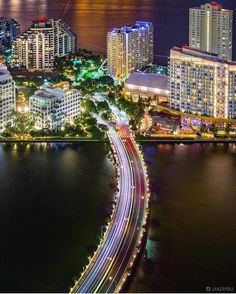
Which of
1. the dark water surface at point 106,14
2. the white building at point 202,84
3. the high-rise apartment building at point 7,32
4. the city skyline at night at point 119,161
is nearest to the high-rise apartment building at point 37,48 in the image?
the city skyline at night at point 119,161

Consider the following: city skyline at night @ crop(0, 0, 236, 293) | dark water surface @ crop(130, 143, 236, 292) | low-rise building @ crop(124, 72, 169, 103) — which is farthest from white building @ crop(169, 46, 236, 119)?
dark water surface @ crop(130, 143, 236, 292)

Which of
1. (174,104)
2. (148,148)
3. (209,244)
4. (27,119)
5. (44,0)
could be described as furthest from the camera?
(44,0)

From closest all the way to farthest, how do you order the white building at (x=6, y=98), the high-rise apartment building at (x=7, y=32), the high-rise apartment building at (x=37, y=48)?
the white building at (x=6, y=98)
the high-rise apartment building at (x=37, y=48)
the high-rise apartment building at (x=7, y=32)

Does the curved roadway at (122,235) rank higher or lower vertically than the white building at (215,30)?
lower

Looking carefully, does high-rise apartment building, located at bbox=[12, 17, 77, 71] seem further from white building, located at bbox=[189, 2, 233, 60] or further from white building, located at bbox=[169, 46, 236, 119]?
white building, located at bbox=[169, 46, 236, 119]

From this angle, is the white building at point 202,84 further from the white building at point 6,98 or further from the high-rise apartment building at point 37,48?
the high-rise apartment building at point 37,48

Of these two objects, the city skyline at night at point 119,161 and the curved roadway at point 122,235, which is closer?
the curved roadway at point 122,235

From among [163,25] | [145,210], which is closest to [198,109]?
[145,210]

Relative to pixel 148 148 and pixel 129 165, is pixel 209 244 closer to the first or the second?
pixel 129 165
